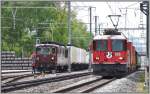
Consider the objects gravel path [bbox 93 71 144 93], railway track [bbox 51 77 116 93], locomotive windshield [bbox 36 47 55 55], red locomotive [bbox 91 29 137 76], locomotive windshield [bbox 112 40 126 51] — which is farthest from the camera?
locomotive windshield [bbox 36 47 55 55]

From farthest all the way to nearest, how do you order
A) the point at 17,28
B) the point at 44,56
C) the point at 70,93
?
the point at 17,28 → the point at 44,56 → the point at 70,93

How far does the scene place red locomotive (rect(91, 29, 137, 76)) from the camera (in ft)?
91.8

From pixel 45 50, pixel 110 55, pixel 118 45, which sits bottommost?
pixel 110 55

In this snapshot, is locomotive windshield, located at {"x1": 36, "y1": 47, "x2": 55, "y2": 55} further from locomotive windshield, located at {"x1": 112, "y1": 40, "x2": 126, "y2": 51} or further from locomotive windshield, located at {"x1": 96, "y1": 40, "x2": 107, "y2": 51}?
locomotive windshield, located at {"x1": 112, "y1": 40, "x2": 126, "y2": 51}

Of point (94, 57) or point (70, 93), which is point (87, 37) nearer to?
point (94, 57)

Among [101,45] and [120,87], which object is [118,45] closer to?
[101,45]

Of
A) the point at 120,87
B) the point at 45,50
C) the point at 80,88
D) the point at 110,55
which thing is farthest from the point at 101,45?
the point at 45,50

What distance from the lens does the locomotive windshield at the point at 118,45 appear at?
94.3 ft

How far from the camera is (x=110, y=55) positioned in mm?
28453

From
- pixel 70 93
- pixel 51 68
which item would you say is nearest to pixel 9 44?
pixel 51 68

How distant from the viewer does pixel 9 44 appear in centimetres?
5597

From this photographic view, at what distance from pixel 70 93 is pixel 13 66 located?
3286 cm

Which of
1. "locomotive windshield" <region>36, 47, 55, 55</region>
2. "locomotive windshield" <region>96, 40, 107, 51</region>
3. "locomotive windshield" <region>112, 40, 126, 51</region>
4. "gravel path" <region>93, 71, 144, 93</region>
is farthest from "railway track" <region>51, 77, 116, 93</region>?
"locomotive windshield" <region>36, 47, 55, 55</region>

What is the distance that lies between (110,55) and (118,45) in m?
0.86
